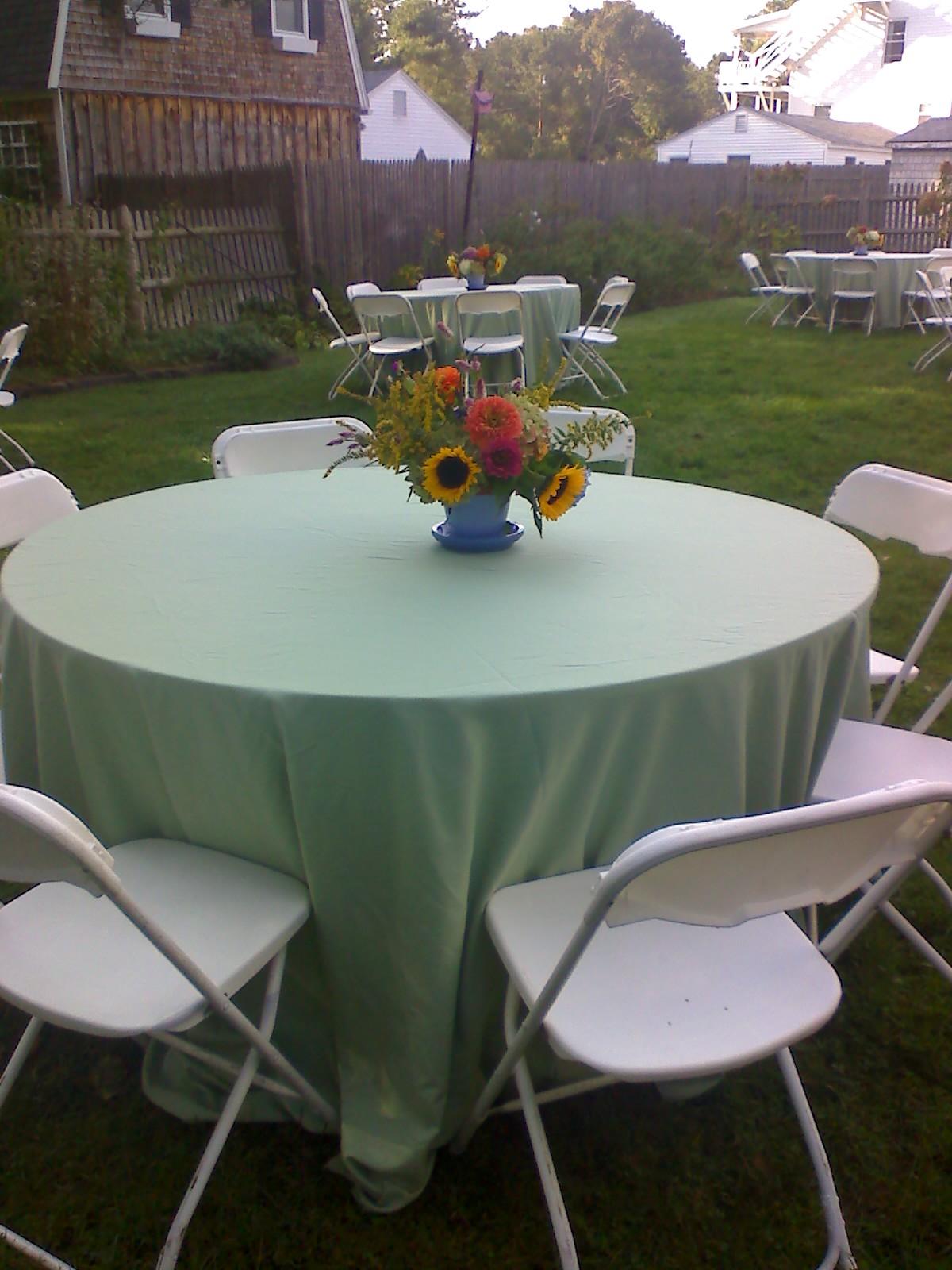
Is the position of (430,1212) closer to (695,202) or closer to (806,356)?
(806,356)

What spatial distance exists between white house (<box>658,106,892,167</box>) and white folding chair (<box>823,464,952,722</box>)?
30063mm

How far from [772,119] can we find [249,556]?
33229mm

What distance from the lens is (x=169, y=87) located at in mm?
14898

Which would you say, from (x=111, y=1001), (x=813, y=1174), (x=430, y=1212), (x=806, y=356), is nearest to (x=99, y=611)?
(x=111, y=1001)

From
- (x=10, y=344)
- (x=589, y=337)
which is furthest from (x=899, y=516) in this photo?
(x=589, y=337)

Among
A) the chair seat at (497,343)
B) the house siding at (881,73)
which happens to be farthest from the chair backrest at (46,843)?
the house siding at (881,73)

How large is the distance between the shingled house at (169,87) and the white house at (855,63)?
20.8 m

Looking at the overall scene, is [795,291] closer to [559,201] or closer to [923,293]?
[923,293]

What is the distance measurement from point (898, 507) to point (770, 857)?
1.77m

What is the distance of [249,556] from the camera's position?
226 centimetres

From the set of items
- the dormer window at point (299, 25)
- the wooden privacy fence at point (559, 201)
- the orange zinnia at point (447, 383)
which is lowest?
the orange zinnia at point (447, 383)

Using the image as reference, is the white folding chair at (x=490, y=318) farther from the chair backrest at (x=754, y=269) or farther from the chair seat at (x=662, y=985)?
the chair seat at (x=662, y=985)

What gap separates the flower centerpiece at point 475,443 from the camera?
2.00 m

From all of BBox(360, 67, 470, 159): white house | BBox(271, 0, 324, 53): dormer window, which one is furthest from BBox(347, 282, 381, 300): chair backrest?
BBox(360, 67, 470, 159): white house
